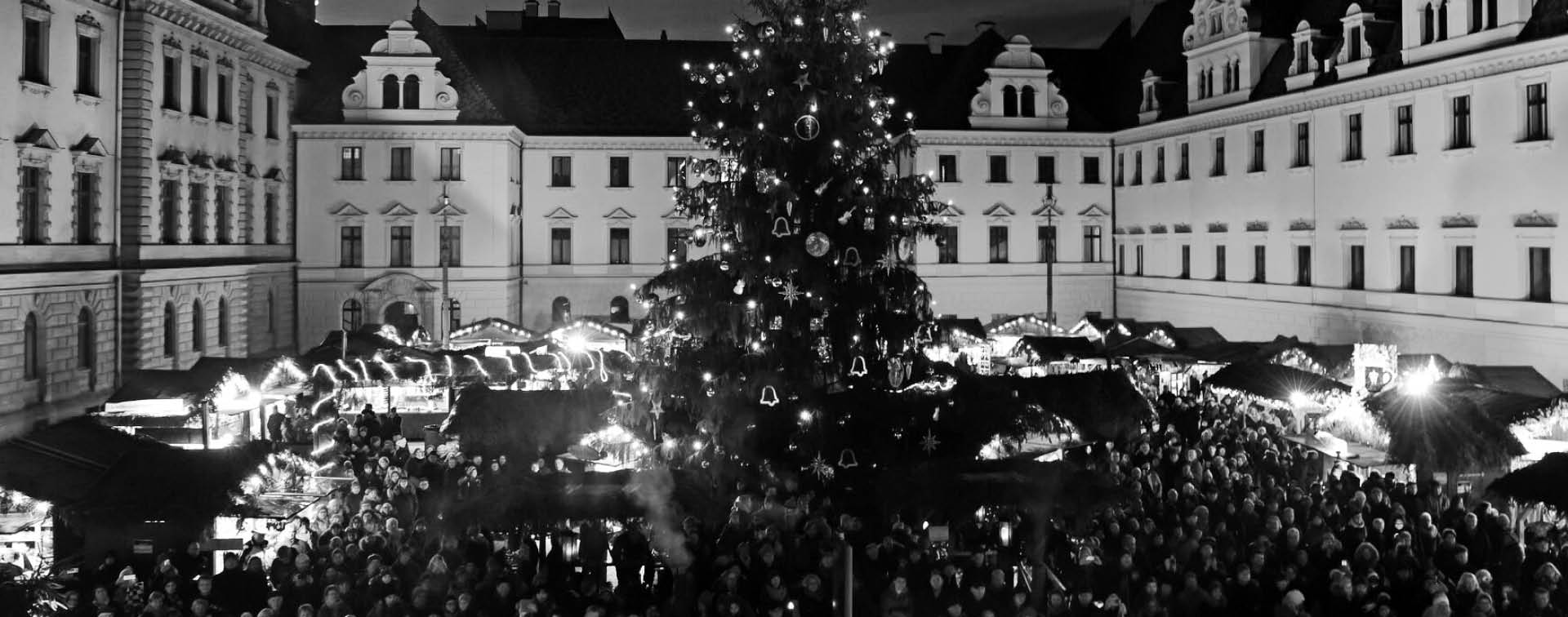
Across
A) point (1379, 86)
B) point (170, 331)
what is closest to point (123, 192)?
point (170, 331)

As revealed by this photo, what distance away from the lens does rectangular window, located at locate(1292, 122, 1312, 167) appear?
39.3 metres

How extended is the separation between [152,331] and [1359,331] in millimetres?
28290

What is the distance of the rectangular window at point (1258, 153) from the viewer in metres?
41.8

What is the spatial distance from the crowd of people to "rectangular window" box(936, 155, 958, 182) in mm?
32830

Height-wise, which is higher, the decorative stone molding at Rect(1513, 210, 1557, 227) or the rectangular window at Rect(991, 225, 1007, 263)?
the rectangular window at Rect(991, 225, 1007, 263)

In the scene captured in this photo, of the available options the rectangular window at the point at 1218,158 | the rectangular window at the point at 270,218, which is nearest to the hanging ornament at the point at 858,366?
the rectangular window at the point at 1218,158

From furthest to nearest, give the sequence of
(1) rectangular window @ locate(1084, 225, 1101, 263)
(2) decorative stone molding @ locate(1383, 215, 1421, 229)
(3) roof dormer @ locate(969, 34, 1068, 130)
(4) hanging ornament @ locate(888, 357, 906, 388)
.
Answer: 1. (1) rectangular window @ locate(1084, 225, 1101, 263)
2. (3) roof dormer @ locate(969, 34, 1068, 130)
3. (2) decorative stone molding @ locate(1383, 215, 1421, 229)
4. (4) hanging ornament @ locate(888, 357, 906, 388)

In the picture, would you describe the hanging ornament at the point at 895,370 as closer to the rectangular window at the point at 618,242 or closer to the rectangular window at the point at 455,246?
the rectangular window at the point at 455,246

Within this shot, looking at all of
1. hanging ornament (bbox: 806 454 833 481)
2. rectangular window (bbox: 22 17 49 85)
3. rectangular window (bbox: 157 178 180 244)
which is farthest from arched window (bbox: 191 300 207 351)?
hanging ornament (bbox: 806 454 833 481)

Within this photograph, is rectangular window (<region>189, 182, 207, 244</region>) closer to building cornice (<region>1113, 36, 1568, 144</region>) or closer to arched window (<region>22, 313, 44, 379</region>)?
arched window (<region>22, 313, 44, 379</region>)

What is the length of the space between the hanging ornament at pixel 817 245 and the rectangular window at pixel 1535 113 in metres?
19.9

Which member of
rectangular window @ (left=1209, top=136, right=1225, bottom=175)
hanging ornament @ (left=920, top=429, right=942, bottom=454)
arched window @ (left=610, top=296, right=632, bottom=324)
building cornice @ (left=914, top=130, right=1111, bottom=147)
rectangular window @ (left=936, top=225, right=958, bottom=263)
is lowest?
hanging ornament @ (left=920, top=429, right=942, bottom=454)

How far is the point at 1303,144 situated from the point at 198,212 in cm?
2842

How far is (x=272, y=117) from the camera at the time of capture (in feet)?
141
